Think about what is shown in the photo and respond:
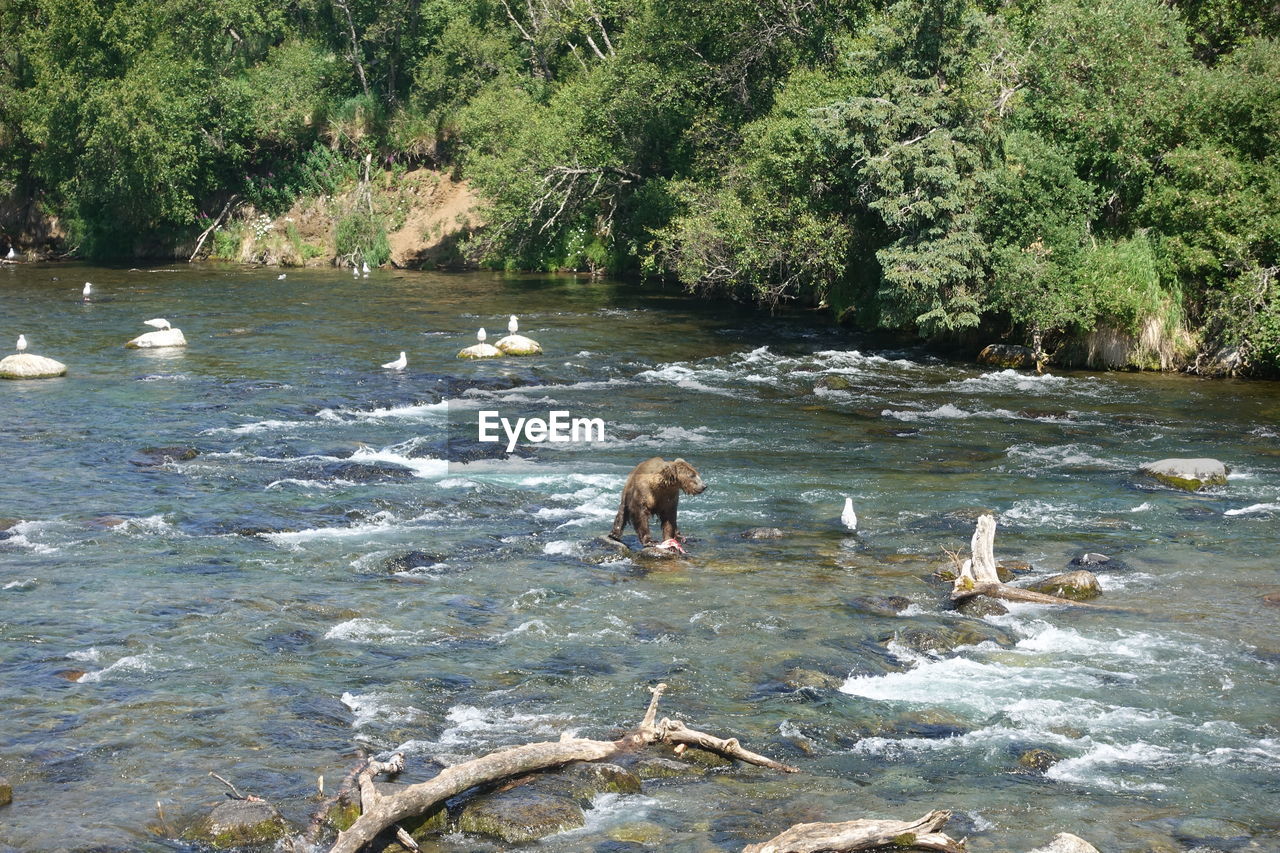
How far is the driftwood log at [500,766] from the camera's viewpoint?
8.76m

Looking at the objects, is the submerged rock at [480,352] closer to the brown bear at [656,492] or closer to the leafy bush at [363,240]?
the brown bear at [656,492]

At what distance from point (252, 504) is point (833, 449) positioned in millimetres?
9620

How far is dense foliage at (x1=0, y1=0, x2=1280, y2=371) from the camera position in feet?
90.7

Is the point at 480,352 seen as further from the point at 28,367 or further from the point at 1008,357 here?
the point at 1008,357

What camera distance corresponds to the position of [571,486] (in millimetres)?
19594

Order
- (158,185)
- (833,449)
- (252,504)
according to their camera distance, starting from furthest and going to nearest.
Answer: (158,185) → (833,449) → (252,504)

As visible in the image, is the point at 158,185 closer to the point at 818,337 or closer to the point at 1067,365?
the point at 818,337

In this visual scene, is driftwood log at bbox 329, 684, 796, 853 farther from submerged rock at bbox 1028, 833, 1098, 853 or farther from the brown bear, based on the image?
the brown bear

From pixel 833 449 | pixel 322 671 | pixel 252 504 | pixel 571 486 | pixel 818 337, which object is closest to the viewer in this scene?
pixel 322 671

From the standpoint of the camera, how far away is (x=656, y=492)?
15.9 m

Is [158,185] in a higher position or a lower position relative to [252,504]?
higher

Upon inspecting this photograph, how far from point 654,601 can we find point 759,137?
23.0 meters

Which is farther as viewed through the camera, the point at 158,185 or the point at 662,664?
the point at 158,185

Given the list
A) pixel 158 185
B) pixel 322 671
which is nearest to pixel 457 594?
pixel 322 671
